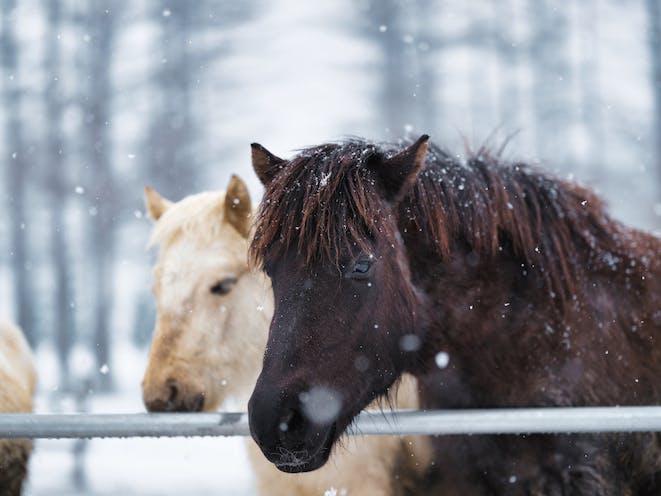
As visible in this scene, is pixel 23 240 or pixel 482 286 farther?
pixel 23 240

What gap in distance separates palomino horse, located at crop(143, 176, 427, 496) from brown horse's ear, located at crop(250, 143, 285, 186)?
51 cm

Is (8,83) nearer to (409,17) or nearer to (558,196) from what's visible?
(409,17)

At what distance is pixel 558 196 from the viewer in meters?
2.79

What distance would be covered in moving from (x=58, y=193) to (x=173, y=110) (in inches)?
81.6

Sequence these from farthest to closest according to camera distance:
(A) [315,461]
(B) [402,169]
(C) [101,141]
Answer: (C) [101,141] → (B) [402,169] → (A) [315,461]

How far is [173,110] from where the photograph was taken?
9.95m

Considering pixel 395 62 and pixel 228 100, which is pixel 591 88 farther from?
pixel 228 100

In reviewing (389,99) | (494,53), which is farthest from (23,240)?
(494,53)

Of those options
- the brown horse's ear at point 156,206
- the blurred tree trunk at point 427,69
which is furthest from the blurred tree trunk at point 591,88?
the brown horse's ear at point 156,206

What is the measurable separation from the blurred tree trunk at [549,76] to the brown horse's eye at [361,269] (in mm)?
8981

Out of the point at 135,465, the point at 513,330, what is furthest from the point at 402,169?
the point at 135,465

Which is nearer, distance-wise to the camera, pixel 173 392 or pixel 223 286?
pixel 173 392

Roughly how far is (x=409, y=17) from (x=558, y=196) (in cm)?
908

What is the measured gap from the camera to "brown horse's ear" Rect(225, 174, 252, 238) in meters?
3.20
